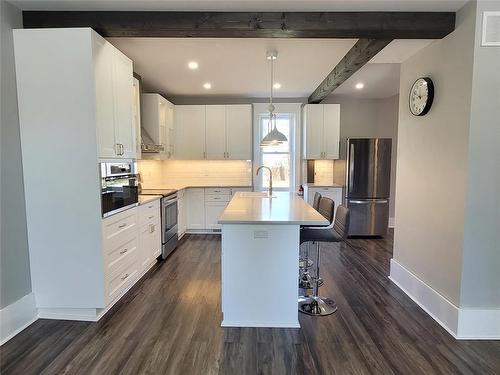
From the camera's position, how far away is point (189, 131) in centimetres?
557

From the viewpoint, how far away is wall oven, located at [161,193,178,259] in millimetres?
4098

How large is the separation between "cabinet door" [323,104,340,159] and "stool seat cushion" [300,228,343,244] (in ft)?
9.85

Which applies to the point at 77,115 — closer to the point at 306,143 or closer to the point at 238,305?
the point at 238,305

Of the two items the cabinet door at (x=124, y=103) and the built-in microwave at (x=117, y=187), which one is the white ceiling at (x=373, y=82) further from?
the built-in microwave at (x=117, y=187)

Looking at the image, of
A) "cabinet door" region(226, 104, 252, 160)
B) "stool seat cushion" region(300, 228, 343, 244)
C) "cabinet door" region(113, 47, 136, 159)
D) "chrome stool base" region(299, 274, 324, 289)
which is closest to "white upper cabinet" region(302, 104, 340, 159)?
"cabinet door" region(226, 104, 252, 160)

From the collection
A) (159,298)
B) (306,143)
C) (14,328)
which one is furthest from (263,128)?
(14,328)

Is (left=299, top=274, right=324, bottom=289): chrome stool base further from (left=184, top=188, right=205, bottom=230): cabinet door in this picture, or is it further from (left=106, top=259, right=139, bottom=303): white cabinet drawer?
(left=184, top=188, right=205, bottom=230): cabinet door

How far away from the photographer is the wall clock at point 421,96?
2680 mm

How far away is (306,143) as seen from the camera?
5.52 metres

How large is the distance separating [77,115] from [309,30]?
2.03 metres

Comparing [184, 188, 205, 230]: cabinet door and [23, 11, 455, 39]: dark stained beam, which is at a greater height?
[23, 11, 455, 39]: dark stained beam

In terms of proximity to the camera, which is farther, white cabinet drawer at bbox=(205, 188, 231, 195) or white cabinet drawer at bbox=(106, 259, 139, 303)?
white cabinet drawer at bbox=(205, 188, 231, 195)

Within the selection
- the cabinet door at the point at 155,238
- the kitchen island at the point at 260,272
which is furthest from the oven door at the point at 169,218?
the kitchen island at the point at 260,272

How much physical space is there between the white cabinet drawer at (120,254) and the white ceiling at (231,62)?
80.0 inches
